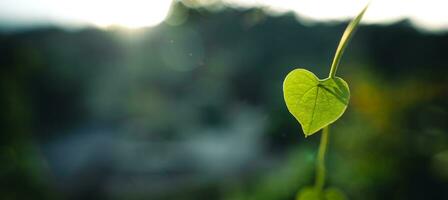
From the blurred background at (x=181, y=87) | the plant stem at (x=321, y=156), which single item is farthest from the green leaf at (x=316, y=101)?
the blurred background at (x=181, y=87)

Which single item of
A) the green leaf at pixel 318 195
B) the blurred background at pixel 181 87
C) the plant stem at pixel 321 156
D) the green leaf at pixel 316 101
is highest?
the blurred background at pixel 181 87

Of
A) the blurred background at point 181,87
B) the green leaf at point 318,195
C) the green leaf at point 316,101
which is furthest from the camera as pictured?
the blurred background at point 181,87

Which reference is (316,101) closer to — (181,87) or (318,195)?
(318,195)

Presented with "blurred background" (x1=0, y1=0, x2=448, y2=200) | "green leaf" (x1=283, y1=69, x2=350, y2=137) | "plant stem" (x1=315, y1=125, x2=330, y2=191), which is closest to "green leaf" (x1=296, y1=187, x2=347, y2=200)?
"plant stem" (x1=315, y1=125, x2=330, y2=191)

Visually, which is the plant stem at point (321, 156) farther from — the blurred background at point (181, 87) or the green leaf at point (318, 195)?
the blurred background at point (181, 87)

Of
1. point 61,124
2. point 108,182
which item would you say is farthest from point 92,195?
point 61,124

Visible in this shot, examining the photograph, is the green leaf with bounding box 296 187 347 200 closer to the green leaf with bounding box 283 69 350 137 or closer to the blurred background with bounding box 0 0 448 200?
the green leaf with bounding box 283 69 350 137

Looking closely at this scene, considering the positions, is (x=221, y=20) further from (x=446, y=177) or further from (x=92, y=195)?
(x=446, y=177)

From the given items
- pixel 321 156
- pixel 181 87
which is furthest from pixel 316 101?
pixel 181 87
